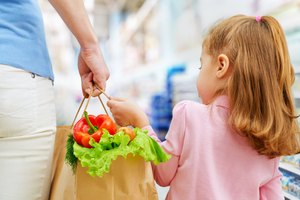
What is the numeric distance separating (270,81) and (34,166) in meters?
0.65

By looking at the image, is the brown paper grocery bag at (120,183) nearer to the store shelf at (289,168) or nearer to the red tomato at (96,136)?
the red tomato at (96,136)

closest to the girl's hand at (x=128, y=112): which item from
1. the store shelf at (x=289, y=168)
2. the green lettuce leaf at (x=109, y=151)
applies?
the green lettuce leaf at (x=109, y=151)

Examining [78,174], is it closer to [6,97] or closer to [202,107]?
[6,97]

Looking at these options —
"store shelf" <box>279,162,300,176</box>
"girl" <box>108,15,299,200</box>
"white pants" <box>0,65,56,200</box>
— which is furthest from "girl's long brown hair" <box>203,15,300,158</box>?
"white pants" <box>0,65,56,200</box>

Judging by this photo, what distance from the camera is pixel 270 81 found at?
2.66ft

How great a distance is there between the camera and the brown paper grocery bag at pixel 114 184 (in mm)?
779

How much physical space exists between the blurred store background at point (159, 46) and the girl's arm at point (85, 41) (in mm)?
753

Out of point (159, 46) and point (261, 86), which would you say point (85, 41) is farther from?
point (159, 46)

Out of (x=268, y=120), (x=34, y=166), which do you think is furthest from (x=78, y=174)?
(x=268, y=120)

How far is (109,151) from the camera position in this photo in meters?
0.72

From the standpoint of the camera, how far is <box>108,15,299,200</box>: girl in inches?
31.5

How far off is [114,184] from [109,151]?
0.37 feet

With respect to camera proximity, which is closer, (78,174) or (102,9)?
(78,174)

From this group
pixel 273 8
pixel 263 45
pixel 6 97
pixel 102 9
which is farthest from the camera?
pixel 102 9
